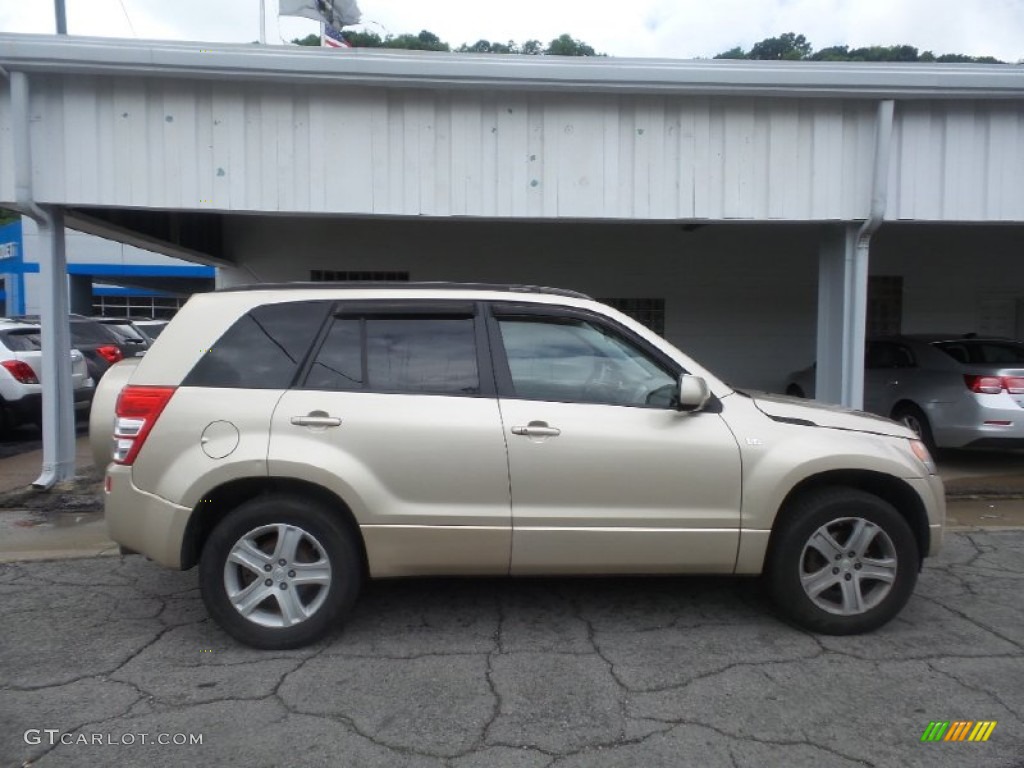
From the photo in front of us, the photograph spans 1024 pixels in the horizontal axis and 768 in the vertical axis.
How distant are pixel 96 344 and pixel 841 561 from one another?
1147cm

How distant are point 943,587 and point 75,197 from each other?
24.4 feet

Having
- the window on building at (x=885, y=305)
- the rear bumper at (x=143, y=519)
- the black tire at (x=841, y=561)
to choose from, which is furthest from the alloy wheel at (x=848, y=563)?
the window on building at (x=885, y=305)

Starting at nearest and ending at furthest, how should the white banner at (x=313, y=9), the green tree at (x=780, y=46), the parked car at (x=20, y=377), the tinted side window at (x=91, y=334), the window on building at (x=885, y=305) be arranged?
the parked car at (x=20, y=377), the white banner at (x=313, y=9), the window on building at (x=885, y=305), the tinted side window at (x=91, y=334), the green tree at (x=780, y=46)

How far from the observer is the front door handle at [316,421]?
3838mm

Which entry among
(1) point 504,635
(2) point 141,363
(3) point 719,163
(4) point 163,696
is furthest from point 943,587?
(2) point 141,363

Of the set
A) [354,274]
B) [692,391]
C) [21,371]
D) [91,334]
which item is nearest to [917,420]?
[692,391]

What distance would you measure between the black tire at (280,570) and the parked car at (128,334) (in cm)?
963

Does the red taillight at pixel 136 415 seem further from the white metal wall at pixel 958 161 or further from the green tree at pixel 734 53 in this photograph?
the green tree at pixel 734 53

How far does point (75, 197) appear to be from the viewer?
682cm

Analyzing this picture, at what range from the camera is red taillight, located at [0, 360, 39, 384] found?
995cm

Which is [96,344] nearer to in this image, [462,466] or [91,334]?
[91,334]

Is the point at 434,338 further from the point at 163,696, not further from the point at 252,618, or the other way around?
the point at 163,696

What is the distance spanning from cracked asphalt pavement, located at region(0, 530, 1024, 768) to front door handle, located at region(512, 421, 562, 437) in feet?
3.63

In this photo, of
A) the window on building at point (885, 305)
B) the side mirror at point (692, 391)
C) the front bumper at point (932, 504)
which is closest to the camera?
the side mirror at point (692, 391)
